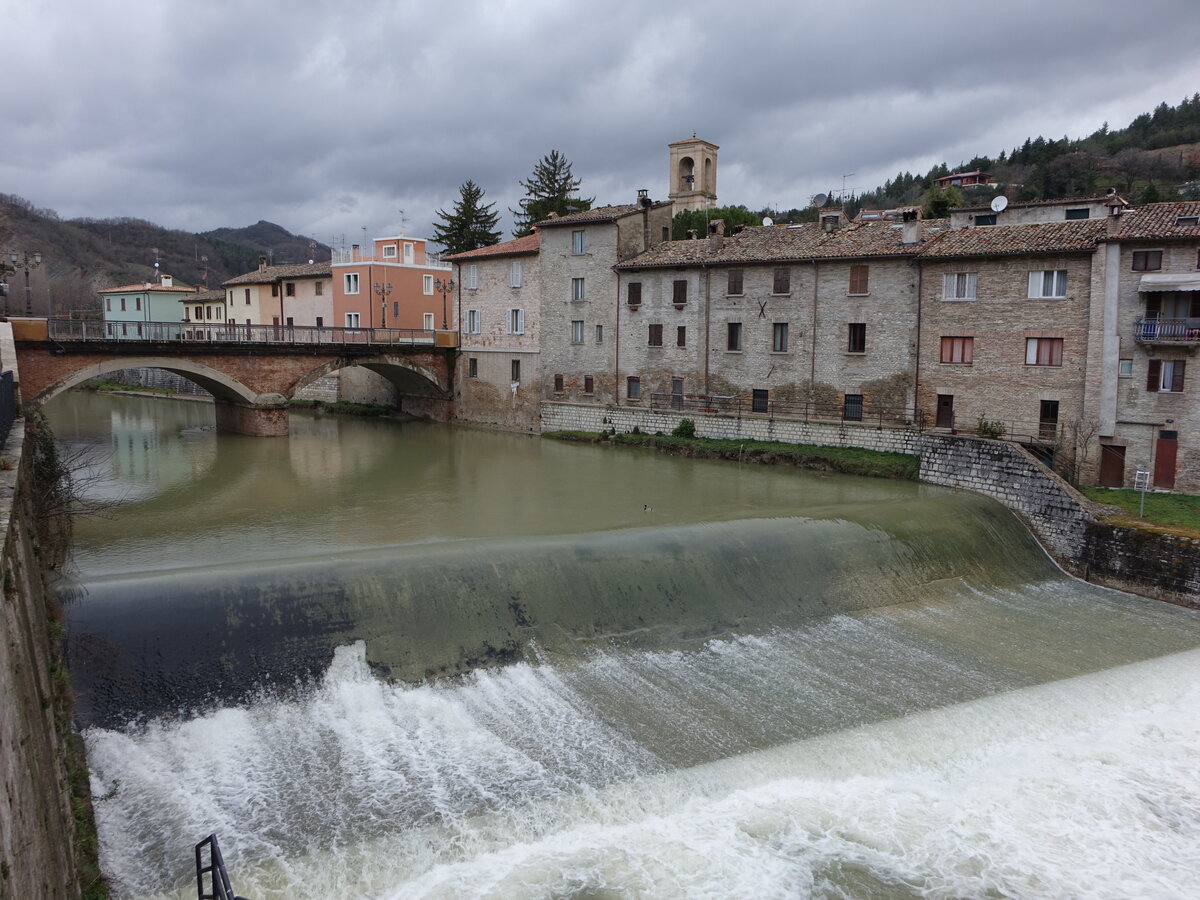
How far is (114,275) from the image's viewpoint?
105250mm

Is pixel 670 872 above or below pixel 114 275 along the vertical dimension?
below

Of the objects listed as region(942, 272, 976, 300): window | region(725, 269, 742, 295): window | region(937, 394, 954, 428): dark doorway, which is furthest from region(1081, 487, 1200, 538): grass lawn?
region(725, 269, 742, 295): window

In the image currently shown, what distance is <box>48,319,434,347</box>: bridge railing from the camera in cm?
3083

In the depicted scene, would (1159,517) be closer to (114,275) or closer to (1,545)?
(1,545)

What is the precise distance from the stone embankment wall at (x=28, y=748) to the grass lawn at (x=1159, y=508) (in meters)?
20.6

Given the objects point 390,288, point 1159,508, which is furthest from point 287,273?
point 1159,508

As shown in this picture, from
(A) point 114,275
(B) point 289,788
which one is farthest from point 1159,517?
(A) point 114,275

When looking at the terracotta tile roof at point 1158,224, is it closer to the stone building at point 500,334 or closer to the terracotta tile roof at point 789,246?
the terracotta tile roof at point 789,246

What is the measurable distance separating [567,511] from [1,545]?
15104 mm

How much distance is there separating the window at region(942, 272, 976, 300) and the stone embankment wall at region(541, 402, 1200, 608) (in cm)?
457

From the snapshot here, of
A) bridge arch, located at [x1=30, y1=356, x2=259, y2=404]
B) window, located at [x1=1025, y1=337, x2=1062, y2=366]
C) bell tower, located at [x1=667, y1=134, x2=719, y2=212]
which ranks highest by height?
bell tower, located at [x1=667, y1=134, x2=719, y2=212]

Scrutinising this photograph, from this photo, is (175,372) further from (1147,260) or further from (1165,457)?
(1165,457)

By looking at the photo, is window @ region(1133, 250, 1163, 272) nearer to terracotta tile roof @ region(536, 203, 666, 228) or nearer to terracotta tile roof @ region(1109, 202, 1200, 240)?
terracotta tile roof @ region(1109, 202, 1200, 240)

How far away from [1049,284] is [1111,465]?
18.5ft
